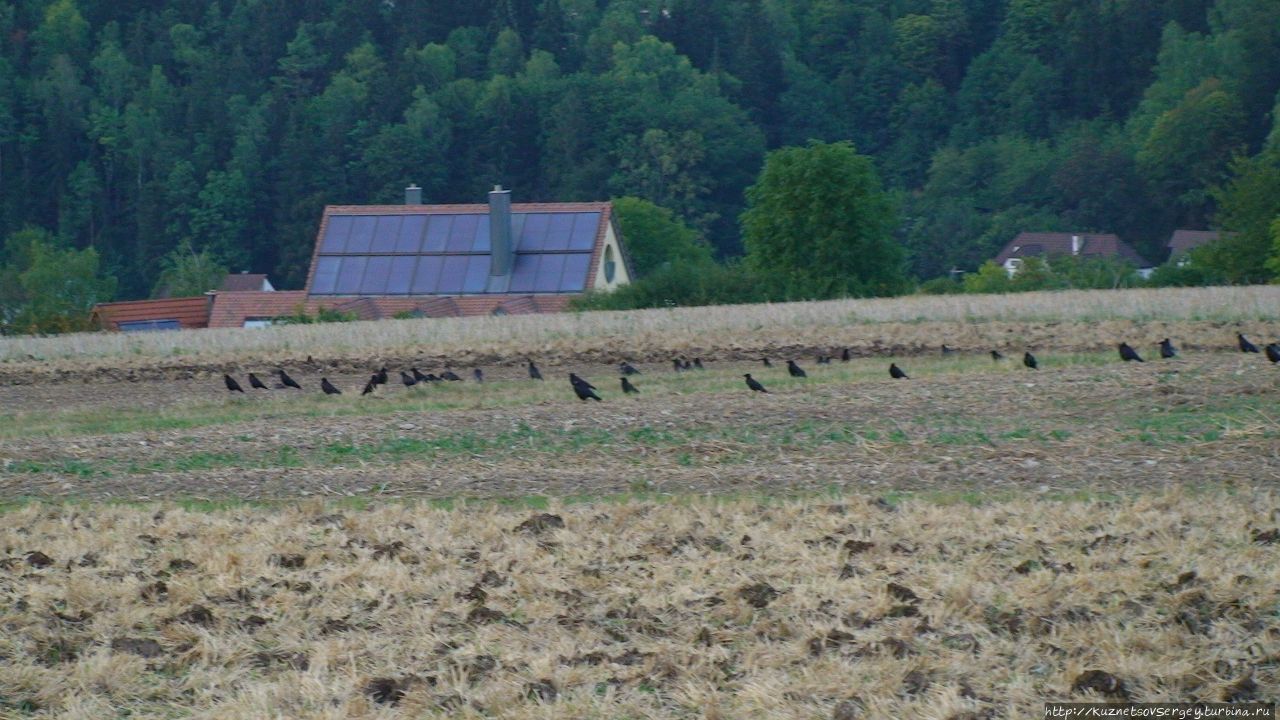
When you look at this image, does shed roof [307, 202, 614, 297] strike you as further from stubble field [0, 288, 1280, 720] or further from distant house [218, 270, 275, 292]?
stubble field [0, 288, 1280, 720]

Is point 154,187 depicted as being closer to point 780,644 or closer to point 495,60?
point 495,60

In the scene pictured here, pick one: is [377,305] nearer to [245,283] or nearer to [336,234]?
[336,234]

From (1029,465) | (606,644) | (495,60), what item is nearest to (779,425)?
(1029,465)

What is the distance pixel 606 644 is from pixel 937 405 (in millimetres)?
9909

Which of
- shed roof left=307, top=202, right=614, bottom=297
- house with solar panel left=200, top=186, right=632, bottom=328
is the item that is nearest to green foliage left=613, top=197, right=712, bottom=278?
house with solar panel left=200, top=186, right=632, bottom=328

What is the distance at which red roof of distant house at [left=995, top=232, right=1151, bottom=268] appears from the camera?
270 ft

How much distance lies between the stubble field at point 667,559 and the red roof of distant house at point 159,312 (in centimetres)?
4159

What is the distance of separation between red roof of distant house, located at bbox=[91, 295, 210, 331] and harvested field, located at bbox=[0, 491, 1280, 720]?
49.4m

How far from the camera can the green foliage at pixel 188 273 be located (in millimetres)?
84812

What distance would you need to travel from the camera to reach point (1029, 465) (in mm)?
13867

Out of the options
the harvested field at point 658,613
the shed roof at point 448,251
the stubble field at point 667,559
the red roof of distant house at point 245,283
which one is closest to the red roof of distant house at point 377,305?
the shed roof at point 448,251

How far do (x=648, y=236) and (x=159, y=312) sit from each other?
24577 millimetres

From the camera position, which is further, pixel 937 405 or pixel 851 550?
pixel 937 405

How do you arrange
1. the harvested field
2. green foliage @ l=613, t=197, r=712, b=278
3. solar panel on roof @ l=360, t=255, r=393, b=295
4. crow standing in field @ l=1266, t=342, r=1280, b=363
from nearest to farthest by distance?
the harvested field, crow standing in field @ l=1266, t=342, r=1280, b=363, solar panel on roof @ l=360, t=255, r=393, b=295, green foliage @ l=613, t=197, r=712, b=278
